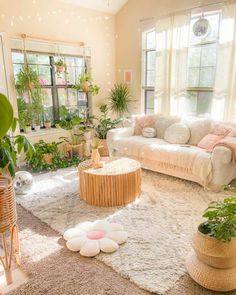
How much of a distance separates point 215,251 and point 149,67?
A: 4.00 meters

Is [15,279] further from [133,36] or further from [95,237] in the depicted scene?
[133,36]

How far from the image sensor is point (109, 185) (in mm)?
2836

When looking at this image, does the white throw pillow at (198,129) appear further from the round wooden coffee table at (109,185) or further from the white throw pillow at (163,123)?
the round wooden coffee table at (109,185)

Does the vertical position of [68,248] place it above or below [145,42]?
below

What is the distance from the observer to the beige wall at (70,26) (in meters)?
3.95

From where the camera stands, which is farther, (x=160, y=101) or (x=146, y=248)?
(x=160, y=101)

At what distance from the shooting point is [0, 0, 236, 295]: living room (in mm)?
1785

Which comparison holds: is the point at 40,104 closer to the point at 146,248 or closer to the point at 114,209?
the point at 114,209

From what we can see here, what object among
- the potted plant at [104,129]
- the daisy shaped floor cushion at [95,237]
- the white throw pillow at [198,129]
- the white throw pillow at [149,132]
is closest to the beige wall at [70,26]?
the potted plant at [104,129]

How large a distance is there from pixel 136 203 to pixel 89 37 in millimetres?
3435

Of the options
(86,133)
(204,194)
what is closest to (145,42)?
(86,133)

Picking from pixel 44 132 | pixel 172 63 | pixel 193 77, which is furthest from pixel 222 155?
pixel 44 132

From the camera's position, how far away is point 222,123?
369cm

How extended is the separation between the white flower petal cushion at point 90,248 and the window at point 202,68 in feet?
9.83
